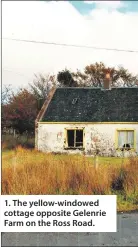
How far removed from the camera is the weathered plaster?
20.4 meters

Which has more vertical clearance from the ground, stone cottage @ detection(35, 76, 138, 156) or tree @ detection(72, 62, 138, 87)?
tree @ detection(72, 62, 138, 87)

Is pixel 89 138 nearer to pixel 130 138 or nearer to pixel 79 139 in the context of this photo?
pixel 79 139

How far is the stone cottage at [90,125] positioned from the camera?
20.5 metres

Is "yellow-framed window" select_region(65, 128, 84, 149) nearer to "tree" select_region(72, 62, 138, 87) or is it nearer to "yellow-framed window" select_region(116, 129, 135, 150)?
"yellow-framed window" select_region(116, 129, 135, 150)

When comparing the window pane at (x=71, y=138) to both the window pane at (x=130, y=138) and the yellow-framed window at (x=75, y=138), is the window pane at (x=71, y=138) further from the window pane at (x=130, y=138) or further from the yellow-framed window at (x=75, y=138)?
the window pane at (x=130, y=138)

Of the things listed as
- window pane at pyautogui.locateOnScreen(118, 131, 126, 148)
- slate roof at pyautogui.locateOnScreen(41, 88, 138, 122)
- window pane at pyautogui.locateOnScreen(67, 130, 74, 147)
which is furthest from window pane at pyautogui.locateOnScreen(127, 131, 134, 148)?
window pane at pyautogui.locateOnScreen(67, 130, 74, 147)

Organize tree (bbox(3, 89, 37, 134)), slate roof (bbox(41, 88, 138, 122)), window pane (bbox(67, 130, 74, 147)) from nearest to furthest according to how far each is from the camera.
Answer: tree (bbox(3, 89, 37, 134))
window pane (bbox(67, 130, 74, 147))
slate roof (bbox(41, 88, 138, 122))

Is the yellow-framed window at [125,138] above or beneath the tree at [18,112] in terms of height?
beneath

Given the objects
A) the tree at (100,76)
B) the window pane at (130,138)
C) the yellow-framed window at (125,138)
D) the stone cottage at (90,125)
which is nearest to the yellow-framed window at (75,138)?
the stone cottage at (90,125)
